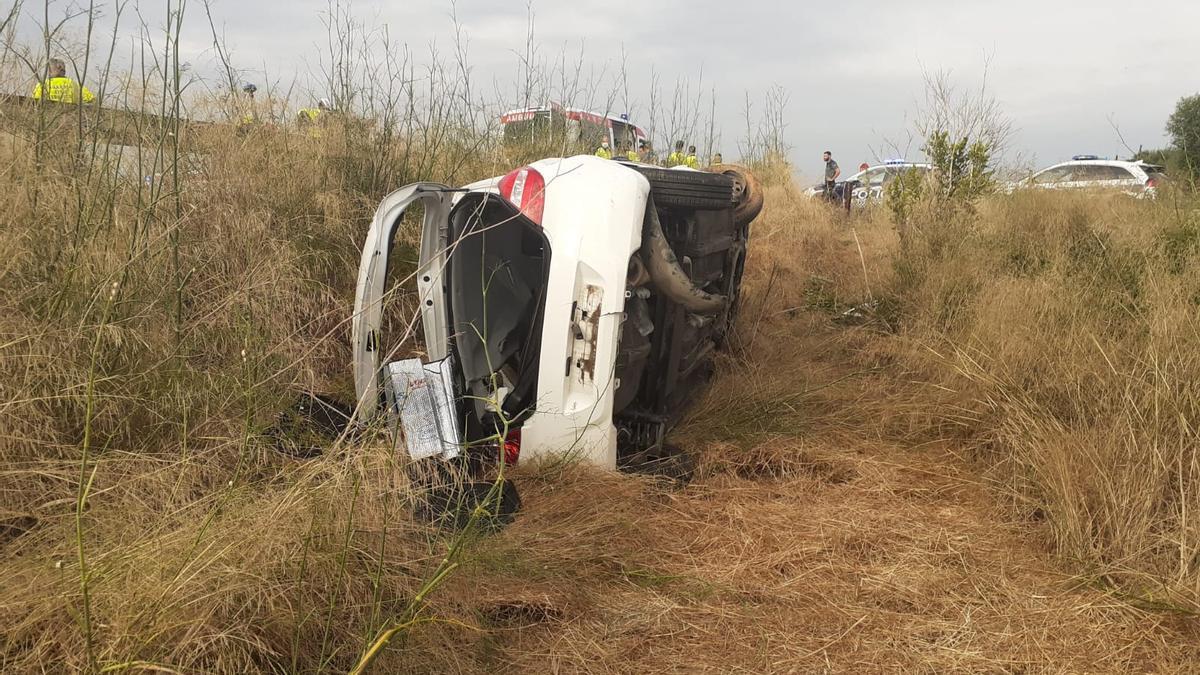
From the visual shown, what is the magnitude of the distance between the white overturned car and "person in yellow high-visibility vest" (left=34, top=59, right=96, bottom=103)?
1.70m

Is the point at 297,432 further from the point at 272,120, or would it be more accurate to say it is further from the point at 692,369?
the point at 272,120

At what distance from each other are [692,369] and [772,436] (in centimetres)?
53

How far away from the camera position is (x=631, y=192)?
2986 millimetres

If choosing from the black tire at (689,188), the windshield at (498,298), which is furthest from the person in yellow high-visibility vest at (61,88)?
the black tire at (689,188)

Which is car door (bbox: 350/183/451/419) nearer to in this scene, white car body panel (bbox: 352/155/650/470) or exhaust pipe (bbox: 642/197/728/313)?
white car body panel (bbox: 352/155/650/470)

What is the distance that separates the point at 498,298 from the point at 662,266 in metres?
0.83

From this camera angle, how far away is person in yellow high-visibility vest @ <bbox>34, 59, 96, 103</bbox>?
3439mm

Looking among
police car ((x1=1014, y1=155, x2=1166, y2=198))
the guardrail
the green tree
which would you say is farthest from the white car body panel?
police car ((x1=1014, y1=155, x2=1166, y2=198))

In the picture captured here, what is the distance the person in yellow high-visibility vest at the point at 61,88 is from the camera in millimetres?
3439

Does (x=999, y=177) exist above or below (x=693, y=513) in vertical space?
above

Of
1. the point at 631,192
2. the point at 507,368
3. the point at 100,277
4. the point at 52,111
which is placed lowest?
the point at 507,368

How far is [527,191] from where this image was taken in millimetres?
3125

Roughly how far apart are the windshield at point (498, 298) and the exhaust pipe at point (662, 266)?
42 centimetres

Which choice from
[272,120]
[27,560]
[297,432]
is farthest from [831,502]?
[272,120]
